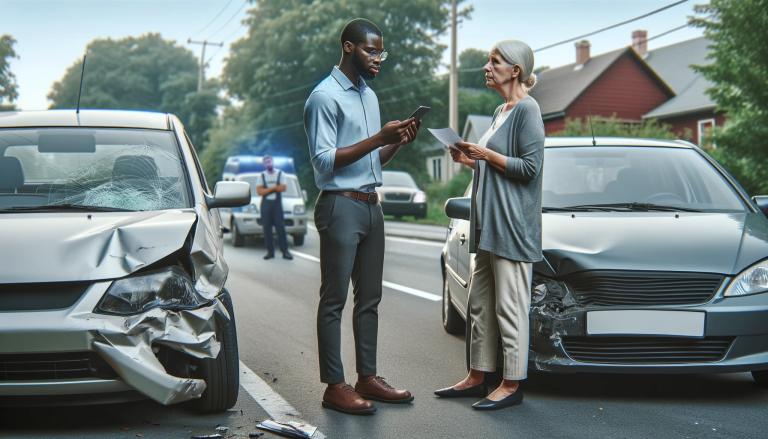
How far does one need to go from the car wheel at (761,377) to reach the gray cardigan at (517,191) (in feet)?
4.87

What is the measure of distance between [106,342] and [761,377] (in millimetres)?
3514

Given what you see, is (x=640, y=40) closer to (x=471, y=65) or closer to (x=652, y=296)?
(x=471, y=65)

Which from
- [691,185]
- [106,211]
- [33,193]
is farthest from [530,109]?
[33,193]

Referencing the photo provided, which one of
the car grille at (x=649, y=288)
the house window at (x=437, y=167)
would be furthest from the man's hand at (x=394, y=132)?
the house window at (x=437, y=167)

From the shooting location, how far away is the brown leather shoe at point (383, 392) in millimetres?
4465

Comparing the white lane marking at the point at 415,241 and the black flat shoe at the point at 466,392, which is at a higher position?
the black flat shoe at the point at 466,392

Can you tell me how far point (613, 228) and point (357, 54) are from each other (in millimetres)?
1770

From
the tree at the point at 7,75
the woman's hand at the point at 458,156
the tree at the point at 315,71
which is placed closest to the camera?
the woman's hand at the point at 458,156

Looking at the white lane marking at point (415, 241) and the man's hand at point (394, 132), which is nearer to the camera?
the man's hand at point (394, 132)

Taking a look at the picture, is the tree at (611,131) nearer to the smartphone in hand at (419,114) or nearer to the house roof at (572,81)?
the house roof at (572,81)

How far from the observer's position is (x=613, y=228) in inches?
185

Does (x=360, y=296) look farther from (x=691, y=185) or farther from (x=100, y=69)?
(x=100, y=69)

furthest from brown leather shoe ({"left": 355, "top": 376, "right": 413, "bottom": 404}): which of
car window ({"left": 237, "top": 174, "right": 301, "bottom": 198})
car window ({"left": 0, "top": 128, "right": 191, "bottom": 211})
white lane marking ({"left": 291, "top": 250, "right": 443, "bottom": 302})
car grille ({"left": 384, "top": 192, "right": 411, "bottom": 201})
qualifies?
car grille ({"left": 384, "top": 192, "right": 411, "bottom": 201})

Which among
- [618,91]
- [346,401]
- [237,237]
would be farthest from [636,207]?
[618,91]
